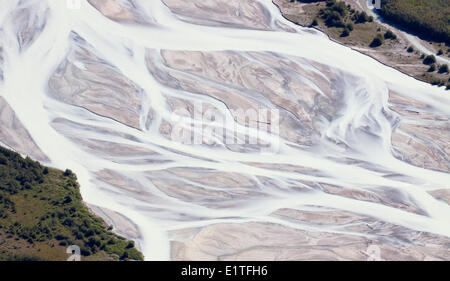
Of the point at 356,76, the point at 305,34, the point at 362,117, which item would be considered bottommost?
the point at 362,117

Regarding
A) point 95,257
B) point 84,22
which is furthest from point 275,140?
point 84,22

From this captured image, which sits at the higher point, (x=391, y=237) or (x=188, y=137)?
(x=188, y=137)

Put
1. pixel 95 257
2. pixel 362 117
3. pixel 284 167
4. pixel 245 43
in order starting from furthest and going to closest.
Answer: pixel 245 43 < pixel 362 117 < pixel 284 167 < pixel 95 257

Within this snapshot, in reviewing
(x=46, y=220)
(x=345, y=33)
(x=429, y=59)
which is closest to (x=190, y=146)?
(x=46, y=220)

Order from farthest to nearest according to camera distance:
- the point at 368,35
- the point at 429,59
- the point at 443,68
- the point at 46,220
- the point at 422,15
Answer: the point at 422,15 → the point at 368,35 → the point at 429,59 → the point at 443,68 → the point at 46,220

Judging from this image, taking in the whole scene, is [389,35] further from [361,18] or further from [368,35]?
[361,18]

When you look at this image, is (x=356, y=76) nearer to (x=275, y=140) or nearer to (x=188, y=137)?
(x=275, y=140)

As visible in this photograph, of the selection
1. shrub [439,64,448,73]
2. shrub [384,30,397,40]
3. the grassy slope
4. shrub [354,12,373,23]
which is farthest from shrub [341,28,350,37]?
the grassy slope
